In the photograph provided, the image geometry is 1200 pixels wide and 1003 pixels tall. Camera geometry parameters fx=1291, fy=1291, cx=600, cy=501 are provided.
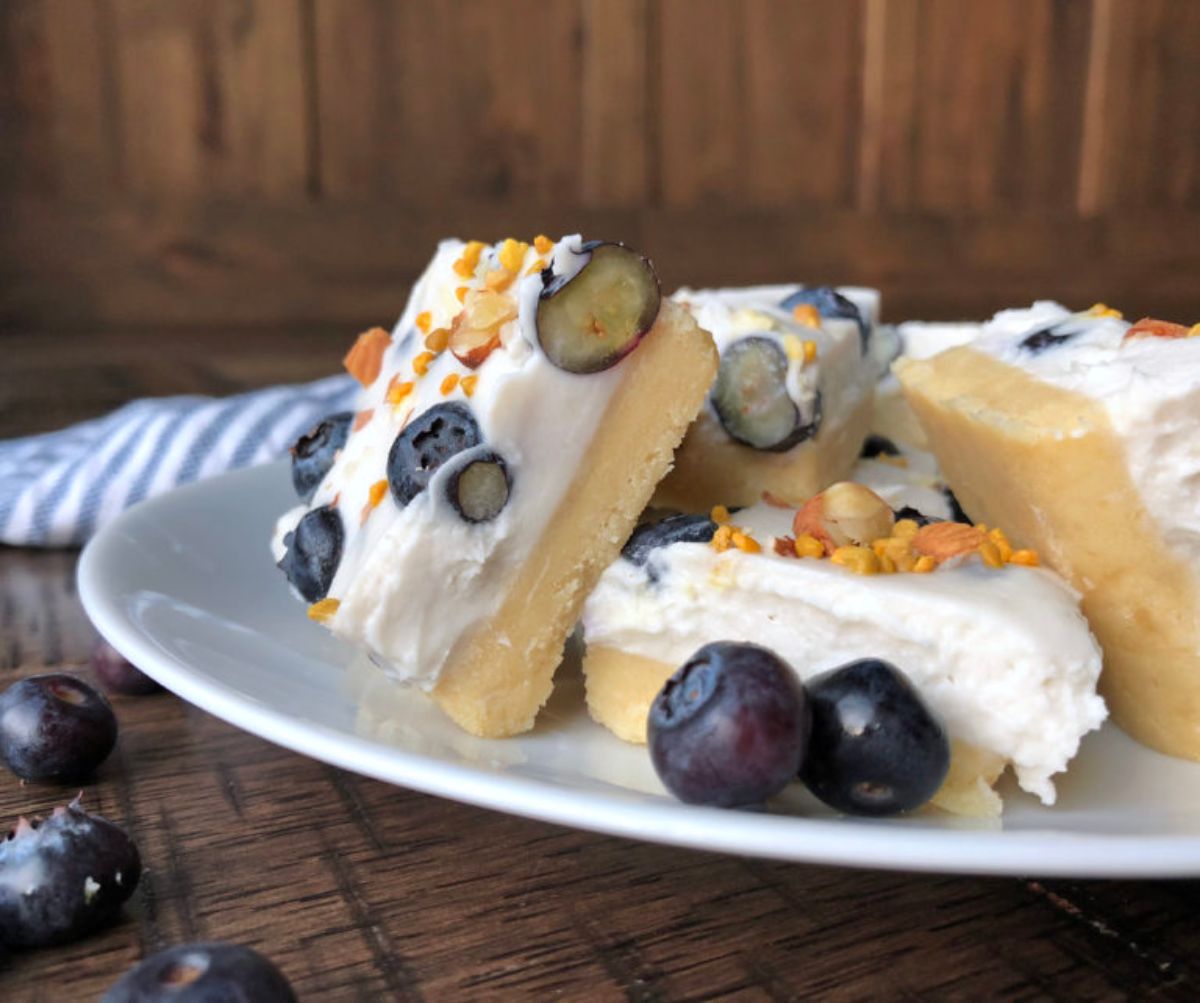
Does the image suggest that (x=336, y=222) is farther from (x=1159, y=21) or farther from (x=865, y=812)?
(x=865, y=812)

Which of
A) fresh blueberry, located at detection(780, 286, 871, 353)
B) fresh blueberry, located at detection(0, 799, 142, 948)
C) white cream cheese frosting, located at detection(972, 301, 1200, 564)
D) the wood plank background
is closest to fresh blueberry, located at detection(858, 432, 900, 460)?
fresh blueberry, located at detection(780, 286, 871, 353)

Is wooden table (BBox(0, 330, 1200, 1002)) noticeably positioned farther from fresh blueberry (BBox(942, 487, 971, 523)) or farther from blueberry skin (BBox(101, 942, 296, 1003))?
fresh blueberry (BBox(942, 487, 971, 523))

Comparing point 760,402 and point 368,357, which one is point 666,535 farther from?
point 368,357

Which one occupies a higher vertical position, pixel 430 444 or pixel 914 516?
pixel 430 444

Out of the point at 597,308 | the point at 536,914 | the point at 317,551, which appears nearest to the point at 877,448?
the point at 597,308

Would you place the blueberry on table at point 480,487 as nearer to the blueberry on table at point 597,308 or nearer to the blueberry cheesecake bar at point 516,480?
the blueberry cheesecake bar at point 516,480
